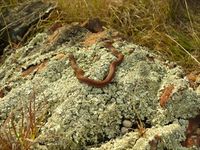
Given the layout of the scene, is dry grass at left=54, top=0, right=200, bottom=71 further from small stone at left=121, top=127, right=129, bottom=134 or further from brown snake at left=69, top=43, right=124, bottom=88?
small stone at left=121, top=127, right=129, bottom=134

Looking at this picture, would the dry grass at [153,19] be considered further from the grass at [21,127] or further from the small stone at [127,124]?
the grass at [21,127]

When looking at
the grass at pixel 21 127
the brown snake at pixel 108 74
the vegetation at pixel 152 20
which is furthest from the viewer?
the vegetation at pixel 152 20

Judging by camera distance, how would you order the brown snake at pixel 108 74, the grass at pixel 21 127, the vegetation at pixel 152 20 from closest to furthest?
the grass at pixel 21 127 < the brown snake at pixel 108 74 < the vegetation at pixel 152 20

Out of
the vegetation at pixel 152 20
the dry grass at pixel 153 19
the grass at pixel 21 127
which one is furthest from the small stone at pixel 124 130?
the dry grass at pixel 153 19

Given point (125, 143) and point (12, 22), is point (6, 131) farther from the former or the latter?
point (12, 22)

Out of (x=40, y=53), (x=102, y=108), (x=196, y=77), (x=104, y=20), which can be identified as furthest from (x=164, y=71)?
(x=104, y=20)

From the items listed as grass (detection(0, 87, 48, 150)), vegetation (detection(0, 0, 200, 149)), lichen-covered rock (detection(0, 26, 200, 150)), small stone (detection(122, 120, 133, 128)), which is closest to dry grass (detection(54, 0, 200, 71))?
vegetation (detection(0, 0, 200, 149))

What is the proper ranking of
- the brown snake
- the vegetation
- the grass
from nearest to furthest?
the grass
the brown snake
the vegetation
